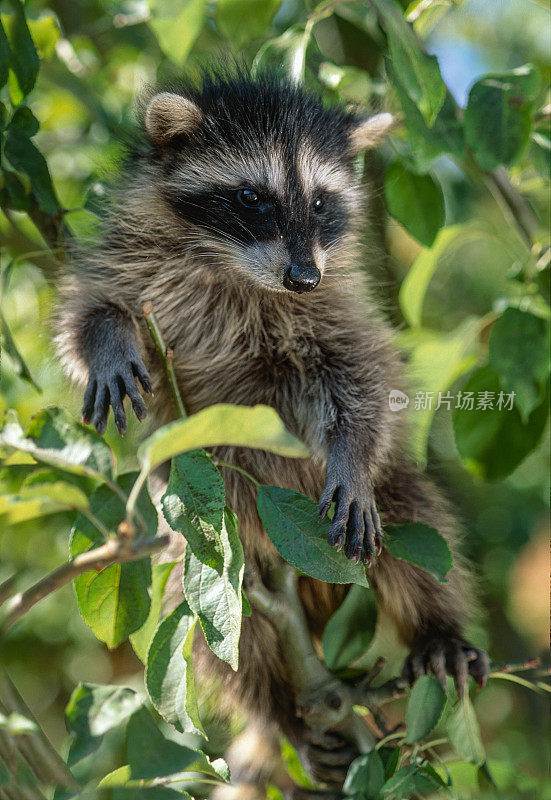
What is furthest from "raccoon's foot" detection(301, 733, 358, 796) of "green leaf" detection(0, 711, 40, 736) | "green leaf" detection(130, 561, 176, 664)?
"green leaf" detection(0, 711, 40, 736)

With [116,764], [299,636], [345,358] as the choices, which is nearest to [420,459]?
[345,358]

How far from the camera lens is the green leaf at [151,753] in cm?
128

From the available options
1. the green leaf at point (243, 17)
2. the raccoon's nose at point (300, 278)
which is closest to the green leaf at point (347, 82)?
the green leaf at point (243, 17)

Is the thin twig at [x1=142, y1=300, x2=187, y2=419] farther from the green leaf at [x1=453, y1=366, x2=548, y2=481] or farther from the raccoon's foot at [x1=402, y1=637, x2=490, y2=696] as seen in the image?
the raccoon's foot at [x1=402, y1=637, x2=490, y2=696]

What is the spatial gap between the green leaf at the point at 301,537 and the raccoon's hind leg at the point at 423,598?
0.76 metres

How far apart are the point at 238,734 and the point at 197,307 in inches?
61.0

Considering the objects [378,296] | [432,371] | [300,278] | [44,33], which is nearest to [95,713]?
[300,278]

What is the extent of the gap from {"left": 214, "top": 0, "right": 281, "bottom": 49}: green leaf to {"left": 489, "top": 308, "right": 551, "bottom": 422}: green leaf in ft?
3.91

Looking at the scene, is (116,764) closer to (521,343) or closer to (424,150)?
(521,343)

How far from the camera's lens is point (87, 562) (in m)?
1.11

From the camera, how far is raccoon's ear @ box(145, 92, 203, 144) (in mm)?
2113

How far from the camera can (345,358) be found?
235 centimetres

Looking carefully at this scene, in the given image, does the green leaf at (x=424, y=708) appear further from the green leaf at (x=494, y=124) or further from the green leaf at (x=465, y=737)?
the green leaf at (x=494, y=124)

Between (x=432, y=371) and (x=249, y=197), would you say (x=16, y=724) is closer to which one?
(x=249, y=197)
